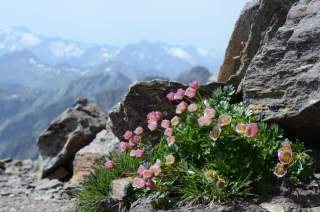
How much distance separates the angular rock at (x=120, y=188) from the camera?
7.88 metres

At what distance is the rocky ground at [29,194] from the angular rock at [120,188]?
1.90 m

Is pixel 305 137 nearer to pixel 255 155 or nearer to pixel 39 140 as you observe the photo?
pixel 255 155

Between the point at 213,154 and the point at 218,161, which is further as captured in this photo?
the point at 213,154

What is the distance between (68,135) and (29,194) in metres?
4.16

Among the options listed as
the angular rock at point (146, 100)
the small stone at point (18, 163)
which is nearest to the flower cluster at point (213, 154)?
the angular rock at point (146, 100)

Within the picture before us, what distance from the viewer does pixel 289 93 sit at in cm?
802

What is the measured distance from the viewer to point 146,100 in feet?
34.3

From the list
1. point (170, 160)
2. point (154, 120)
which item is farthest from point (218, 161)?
point (154, 120)

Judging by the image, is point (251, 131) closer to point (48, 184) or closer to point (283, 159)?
point (283, 159)

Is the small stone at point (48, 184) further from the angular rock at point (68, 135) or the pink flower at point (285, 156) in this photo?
the pink flower at point (285, 156)

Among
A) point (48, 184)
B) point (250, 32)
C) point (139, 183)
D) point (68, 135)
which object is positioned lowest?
point (48, 184)

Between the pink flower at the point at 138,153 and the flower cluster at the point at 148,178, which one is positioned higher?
the pink flower at the point at 138,153

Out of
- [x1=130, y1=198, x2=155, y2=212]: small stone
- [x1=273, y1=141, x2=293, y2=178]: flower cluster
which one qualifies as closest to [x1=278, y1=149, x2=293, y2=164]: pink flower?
[x1=273, y1=141, x2=293, y2=178]: flower cluster

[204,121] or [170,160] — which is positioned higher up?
[204,121]
